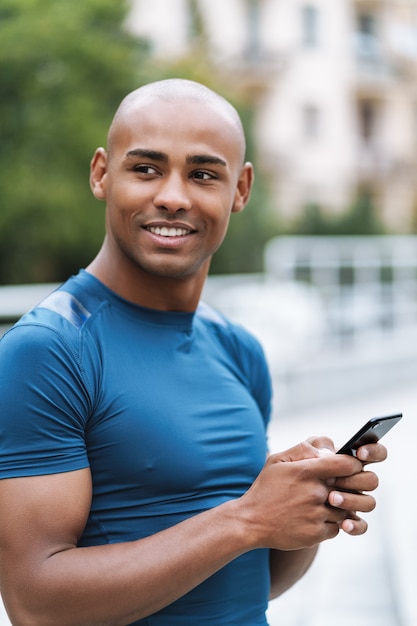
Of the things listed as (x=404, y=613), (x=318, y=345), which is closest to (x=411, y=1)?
(x=318, y=345)

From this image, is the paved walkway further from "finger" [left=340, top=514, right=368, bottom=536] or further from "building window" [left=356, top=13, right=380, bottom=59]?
"building window" [left=356, top=13, right=380, bottom=59]

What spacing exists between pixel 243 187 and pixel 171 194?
0.95 ft

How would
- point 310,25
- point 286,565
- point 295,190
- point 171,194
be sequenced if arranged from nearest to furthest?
1. point 171,194
2. point 286,565
3. point 295,190
4. point 310,25

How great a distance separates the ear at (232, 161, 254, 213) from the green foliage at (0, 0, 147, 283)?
1372 centimetres

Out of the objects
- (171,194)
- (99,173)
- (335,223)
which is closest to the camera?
(171,194)

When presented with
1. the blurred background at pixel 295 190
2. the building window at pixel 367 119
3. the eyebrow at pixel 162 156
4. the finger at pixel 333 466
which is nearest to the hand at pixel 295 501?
the finger at pixel 333 466

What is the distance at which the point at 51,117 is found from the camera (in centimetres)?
1570

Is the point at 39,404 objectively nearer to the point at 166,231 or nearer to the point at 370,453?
the point at 166,231

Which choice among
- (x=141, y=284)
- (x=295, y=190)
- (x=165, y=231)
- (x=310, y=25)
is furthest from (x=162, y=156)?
(x=310, y=25)

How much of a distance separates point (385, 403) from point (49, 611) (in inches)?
320

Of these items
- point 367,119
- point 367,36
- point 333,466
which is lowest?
point 333,466

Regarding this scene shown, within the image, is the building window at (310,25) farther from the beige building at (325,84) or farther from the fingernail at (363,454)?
the fingernail at (363,454)

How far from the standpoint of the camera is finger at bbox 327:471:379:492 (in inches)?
58.2

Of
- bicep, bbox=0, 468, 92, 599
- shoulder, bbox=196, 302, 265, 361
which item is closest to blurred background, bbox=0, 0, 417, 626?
shoulder, bbox=196, 302, 265, 361
